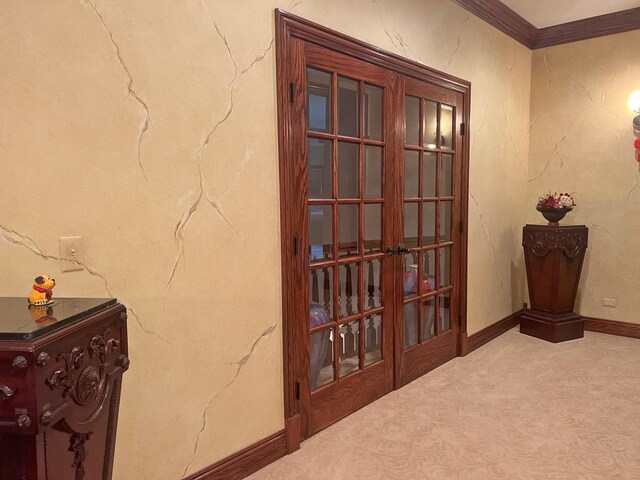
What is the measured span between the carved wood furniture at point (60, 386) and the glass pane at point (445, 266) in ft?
8.70

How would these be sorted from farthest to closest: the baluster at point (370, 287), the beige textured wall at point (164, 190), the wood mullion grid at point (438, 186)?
the wood mullion grid at point (438, 186), the baluster at point (370, 287), the beige textured wall at point (164, 190)

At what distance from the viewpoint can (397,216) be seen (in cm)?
304

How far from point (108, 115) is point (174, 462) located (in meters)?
1.36

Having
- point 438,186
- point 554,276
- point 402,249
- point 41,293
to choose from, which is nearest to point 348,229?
point 402,249

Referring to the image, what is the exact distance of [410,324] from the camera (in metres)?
3.30

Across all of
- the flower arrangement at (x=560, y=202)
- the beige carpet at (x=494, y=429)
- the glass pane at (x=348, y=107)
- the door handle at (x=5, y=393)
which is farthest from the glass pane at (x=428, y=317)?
the door handle at (x=5, y=393)

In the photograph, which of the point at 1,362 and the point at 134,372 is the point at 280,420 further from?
the point at 1,362

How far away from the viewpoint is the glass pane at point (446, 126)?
345 centimetres

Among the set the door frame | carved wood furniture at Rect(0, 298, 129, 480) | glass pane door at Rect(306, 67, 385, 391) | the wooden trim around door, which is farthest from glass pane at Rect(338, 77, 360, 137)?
the wooden trim around door

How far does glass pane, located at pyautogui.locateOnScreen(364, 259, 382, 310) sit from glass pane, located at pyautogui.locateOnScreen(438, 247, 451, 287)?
0.78 m

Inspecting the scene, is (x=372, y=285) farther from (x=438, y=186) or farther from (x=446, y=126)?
(x=446, y=126)

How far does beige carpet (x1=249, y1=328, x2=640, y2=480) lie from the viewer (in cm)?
223

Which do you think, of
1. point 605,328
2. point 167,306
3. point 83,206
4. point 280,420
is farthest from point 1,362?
point 605,328

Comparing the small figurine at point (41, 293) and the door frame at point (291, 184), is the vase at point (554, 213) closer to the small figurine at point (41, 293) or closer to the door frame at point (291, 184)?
the door frame at point (291, 184)
